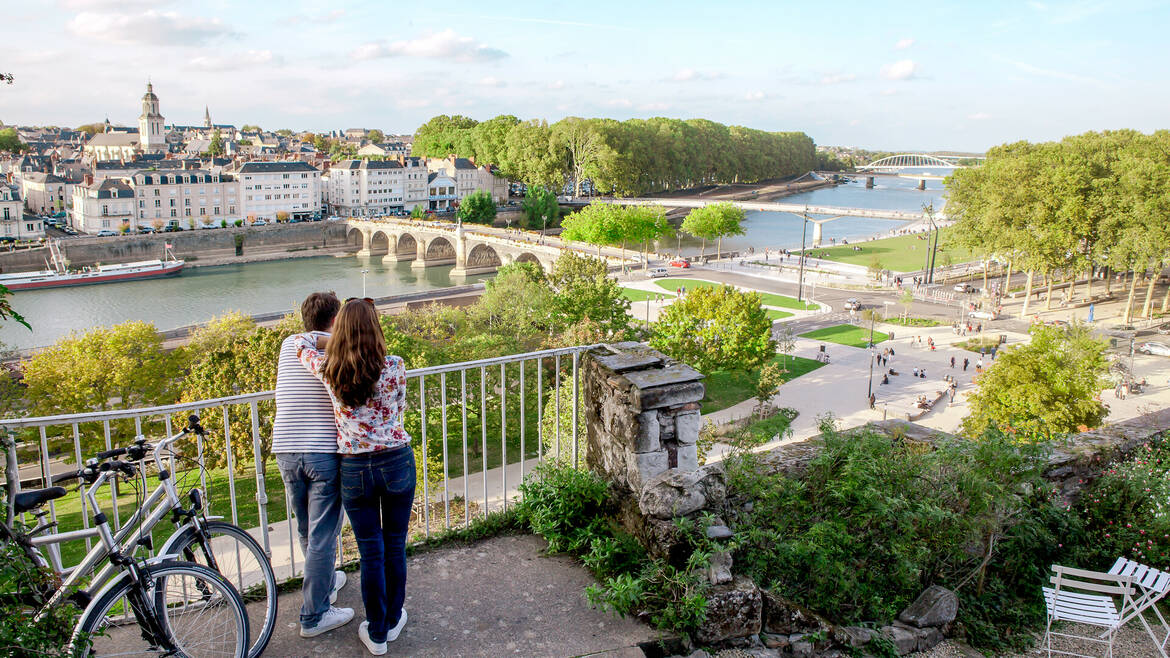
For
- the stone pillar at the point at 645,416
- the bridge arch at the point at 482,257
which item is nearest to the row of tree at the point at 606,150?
the bridge arch at the point at 482,257

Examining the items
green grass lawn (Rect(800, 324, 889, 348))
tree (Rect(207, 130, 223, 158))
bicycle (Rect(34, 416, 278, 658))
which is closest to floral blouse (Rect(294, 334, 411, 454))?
bicycle (Rect(34, 416, 278, 658))

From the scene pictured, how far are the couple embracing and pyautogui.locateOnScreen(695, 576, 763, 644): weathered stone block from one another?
3.95 feet

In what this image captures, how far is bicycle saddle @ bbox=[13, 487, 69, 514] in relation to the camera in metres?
2.55

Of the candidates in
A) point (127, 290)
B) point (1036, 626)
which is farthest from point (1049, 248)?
point (127, 290)

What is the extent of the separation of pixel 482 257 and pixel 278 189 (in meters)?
21.0

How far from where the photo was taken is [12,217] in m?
50.6

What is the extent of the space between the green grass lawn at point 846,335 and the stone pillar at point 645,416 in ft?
83.6

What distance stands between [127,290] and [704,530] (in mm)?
46822

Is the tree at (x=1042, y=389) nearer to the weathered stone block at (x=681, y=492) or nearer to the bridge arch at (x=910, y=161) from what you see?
the weathered stone block at (x=681, y=492)

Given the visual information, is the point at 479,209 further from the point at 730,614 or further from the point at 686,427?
the point at 730,614

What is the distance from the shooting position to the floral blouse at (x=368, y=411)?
117 inches

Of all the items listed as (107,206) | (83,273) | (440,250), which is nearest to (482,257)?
(440,250)

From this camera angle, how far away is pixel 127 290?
142ft

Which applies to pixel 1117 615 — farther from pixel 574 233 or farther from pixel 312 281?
pixel 312 281
